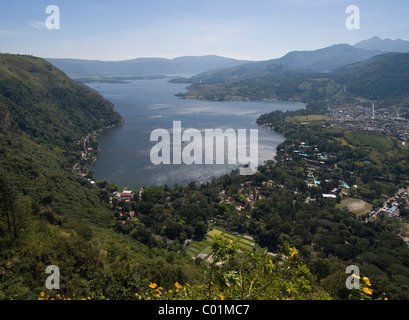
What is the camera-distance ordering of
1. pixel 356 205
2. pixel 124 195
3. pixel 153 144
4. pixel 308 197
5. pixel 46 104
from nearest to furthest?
1. pixel 124 195
2. pixel 356 205
3. pixel 308 197
4. pixel 153 144
5. pixel 46 104

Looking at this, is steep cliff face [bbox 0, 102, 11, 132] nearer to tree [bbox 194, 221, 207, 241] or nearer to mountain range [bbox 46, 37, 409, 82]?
tree [bbox 194, 221, 207, 241]

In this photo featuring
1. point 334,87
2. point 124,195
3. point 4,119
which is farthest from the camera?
point 334,87

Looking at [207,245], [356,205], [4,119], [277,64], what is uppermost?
[277,64]

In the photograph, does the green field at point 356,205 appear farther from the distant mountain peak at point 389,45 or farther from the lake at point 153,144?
the distant mountain peak at point 389,45

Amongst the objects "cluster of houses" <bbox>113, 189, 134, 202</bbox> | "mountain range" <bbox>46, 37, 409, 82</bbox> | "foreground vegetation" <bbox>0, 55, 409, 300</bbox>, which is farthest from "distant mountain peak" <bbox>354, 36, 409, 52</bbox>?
"cluster of houses" <bbox>113, 189, 134, 202</bbox>

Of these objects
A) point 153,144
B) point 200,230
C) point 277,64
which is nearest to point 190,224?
point 200,230

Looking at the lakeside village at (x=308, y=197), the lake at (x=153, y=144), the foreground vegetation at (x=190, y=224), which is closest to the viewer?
the foreground vegetation at (x=190, y=224)

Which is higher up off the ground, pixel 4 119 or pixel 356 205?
pixel 4 119

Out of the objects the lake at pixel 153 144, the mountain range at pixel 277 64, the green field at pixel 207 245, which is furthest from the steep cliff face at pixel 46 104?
the mountain range at pixel 277 64

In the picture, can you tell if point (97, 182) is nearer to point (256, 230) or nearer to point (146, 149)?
point (146, 149)

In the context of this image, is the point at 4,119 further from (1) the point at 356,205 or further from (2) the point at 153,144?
(1) the point at 356,205

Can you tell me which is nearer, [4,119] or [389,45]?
[4,119]
